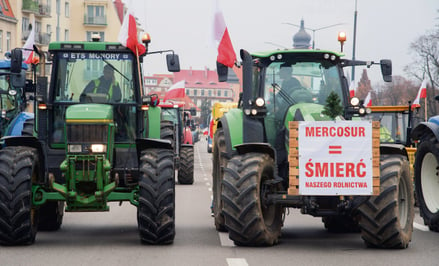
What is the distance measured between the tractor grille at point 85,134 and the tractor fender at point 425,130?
5.09 meters

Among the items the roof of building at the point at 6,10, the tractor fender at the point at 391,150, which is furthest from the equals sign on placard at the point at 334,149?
the roof of building at the point at 6,10

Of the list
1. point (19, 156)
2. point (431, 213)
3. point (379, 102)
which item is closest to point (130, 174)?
point (19, 156)

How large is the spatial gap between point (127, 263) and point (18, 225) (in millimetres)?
2009

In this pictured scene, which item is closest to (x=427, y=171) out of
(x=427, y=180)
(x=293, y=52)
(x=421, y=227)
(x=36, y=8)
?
(x=427, y=180)

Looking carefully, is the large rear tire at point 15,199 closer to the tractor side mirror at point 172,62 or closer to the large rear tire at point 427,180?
the tractor side mirror at point 172,62

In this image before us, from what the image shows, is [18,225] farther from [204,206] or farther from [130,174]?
[204,206]

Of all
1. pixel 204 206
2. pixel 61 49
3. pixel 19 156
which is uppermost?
pixel 61 49

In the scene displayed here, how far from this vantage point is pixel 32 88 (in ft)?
48.6

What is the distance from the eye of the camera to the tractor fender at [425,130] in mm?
14641

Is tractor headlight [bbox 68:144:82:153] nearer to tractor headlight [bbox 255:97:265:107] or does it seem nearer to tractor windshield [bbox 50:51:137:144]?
tractor windshield [bbox 50:51:137:144]

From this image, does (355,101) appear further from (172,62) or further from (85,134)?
(85,134)

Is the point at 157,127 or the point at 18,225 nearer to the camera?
the point at 18,225

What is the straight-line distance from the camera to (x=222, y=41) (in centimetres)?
1483

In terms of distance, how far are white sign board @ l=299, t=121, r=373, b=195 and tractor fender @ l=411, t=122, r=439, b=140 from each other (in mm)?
3113
